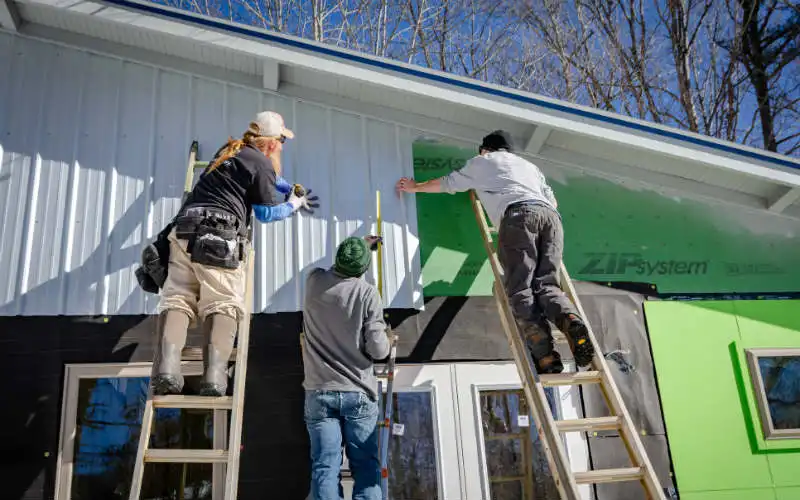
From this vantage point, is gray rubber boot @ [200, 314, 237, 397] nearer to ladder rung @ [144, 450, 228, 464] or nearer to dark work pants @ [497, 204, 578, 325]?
ladder rung @ [144, 450, 228, 464]

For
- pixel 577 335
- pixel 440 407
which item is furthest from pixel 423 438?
pixel 577 335

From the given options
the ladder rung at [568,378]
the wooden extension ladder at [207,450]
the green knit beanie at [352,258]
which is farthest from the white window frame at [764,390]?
the wooden extension ladder at [207,450]

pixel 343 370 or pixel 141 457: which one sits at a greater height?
pixel 343 370

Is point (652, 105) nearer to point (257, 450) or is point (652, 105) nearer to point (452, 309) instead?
point (452, 309)

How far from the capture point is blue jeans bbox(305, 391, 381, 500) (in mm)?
3643

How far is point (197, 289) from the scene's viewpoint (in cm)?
380

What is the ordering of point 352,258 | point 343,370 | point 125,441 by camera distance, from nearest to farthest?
point 343,370 → point 352,258 → point 125,441

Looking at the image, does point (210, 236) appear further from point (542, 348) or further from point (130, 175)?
point (542, 348)

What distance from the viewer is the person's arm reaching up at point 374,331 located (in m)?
3.93

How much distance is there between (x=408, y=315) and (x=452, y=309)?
35cm

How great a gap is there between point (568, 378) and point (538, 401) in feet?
0.97

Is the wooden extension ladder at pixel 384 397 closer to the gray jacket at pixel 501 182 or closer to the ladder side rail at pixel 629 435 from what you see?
the gray jacket at pixel 501 182

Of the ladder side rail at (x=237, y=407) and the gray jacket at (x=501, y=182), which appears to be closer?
the ladder side rail at (x=237, y=407)

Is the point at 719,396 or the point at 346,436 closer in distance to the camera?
the point at 346,436
